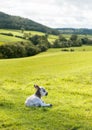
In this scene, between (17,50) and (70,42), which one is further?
(70,42)

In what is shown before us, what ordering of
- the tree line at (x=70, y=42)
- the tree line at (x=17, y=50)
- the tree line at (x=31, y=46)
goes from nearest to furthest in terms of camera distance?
1. the tree line at (x=17, y=50)
2. the tree line at (x=31, y=46)
3. the tree line at (x=70, y=42)

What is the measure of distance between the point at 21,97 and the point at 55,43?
109m

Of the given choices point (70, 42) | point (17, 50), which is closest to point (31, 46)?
point (17, 50)

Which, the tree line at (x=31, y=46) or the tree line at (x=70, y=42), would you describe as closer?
the tree line at (x=31, y=46)

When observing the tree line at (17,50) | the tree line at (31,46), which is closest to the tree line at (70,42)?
the tree line at (31,46)

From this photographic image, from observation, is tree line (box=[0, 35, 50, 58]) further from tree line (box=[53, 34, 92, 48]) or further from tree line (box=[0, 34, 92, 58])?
tree line (box=[53, 34, 92, 48])

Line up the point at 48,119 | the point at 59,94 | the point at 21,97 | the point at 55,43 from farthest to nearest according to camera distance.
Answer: the point at 55,43 → the point at 59,94 → the point at 21,97 → the point at 48,119

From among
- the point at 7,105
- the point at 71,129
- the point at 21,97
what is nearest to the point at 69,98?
the point at 21,97

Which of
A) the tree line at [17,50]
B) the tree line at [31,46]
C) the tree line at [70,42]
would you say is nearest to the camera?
the tree line at [17,50]

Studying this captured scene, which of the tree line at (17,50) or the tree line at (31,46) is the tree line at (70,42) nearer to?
the tree line at (31,46)

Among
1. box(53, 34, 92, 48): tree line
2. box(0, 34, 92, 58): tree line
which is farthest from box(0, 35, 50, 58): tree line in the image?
box(53, 34, 92, 48): tree line

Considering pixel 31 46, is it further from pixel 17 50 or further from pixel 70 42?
pixel 70 42

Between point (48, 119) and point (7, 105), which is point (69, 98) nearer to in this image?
point (7, 105)

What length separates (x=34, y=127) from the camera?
13.0m
